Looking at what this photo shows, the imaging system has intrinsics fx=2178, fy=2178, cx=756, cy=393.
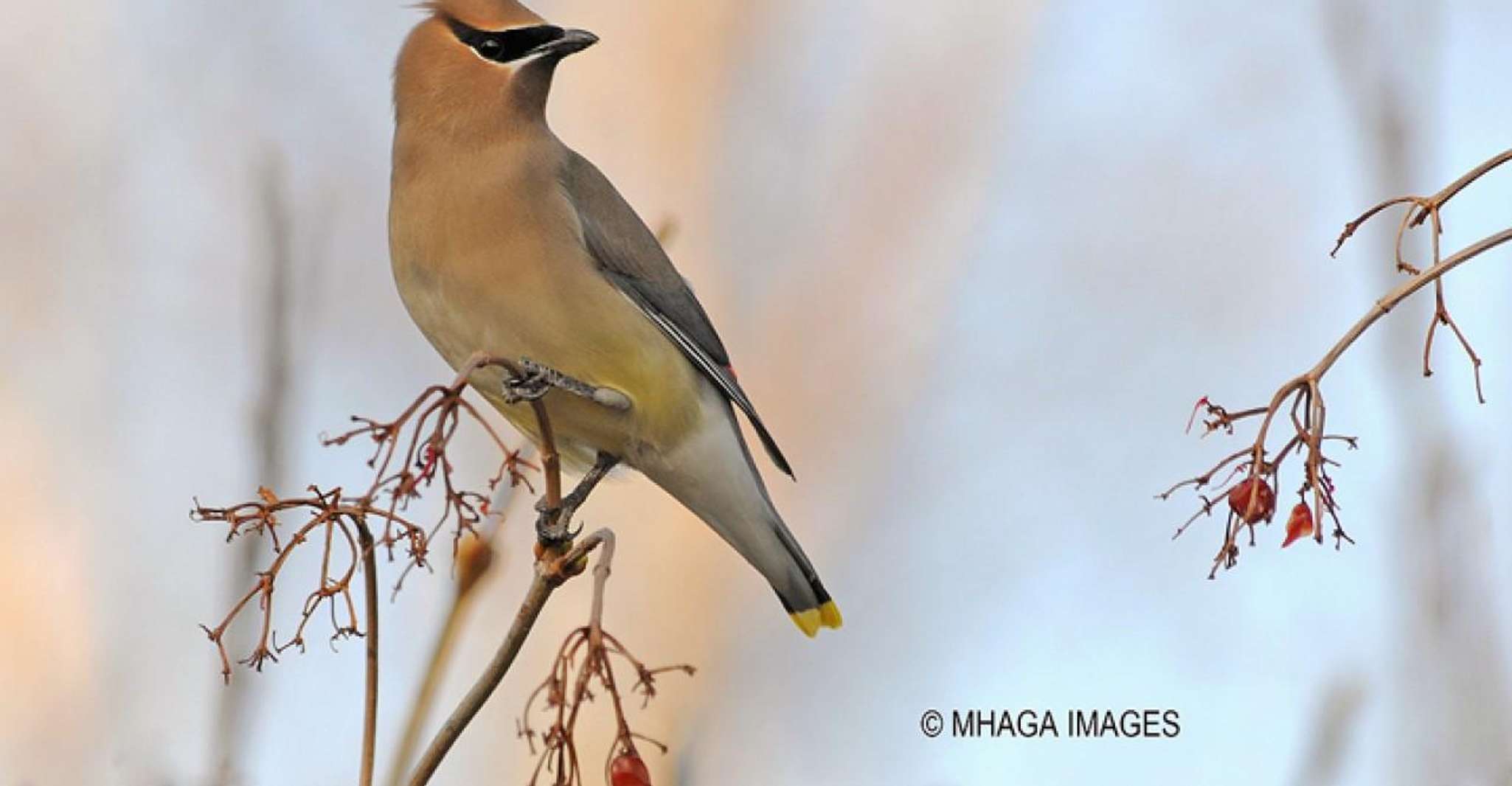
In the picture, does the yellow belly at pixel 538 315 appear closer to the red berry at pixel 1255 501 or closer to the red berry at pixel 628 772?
the red berry at pixel 628 772

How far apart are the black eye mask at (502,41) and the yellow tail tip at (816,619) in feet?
4.23

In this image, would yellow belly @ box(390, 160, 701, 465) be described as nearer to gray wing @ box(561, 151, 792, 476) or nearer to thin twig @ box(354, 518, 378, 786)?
gray wing @ box(561, 151, 792, 476)

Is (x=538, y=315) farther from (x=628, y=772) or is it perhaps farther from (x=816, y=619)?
(x=628, y=772)

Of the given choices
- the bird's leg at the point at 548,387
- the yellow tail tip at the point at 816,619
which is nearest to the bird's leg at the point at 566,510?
the bird's leg at the point at 548,387

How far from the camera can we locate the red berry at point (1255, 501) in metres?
2.54

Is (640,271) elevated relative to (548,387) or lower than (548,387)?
elevated

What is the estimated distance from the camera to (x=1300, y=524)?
2.61 m

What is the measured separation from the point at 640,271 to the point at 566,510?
3.14 ft

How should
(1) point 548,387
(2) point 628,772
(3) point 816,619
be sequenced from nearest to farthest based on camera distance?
(2) point 628,772 < (1) point 548,387 < (3) point 816,619

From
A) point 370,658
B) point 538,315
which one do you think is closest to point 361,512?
point 370,658

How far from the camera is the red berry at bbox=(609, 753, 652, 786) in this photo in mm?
2672

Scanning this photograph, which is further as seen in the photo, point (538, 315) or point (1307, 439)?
point (538, 315)

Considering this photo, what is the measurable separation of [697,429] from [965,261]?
131 centimetres

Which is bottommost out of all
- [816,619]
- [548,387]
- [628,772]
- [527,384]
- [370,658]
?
[370,658]
